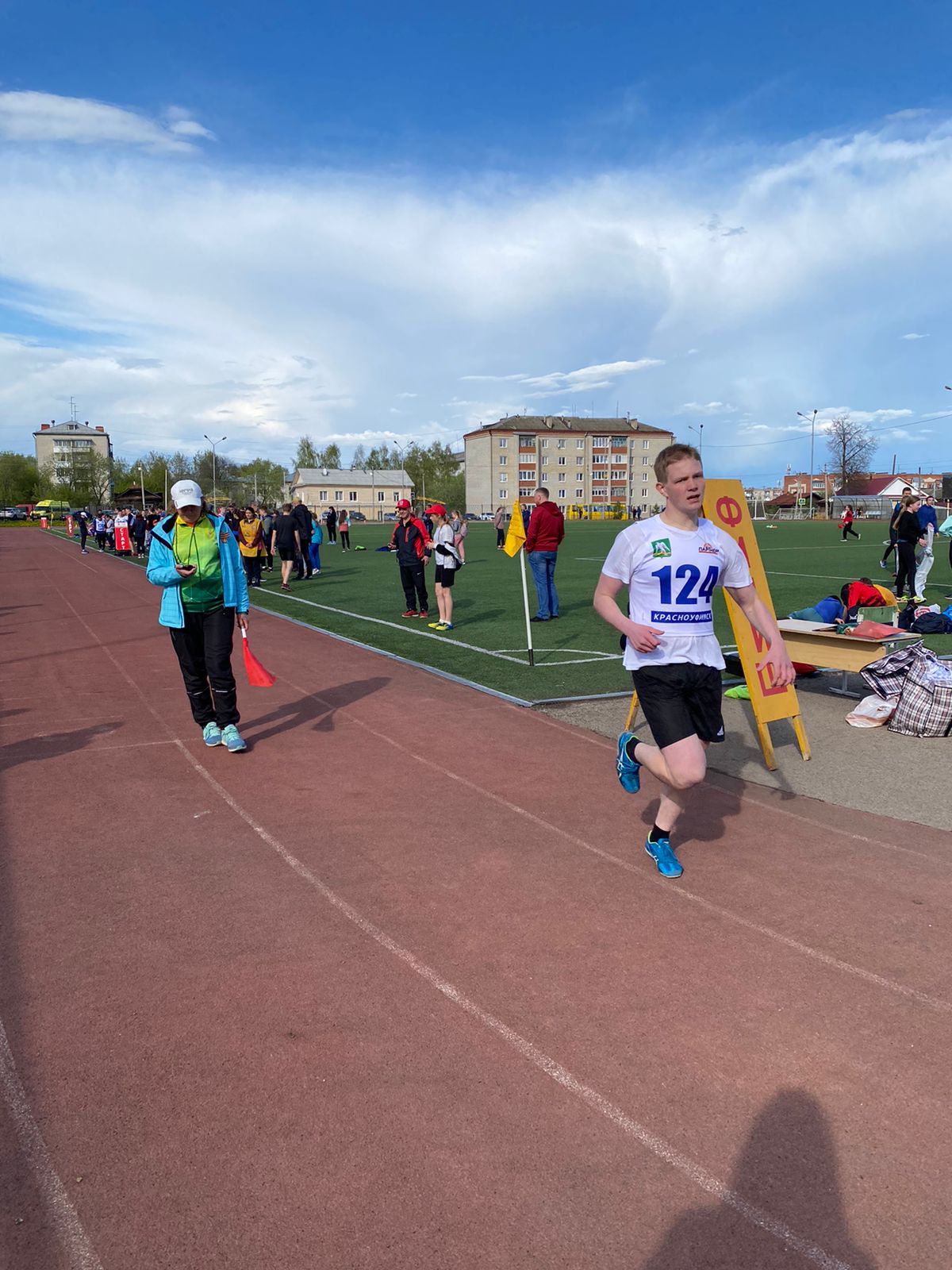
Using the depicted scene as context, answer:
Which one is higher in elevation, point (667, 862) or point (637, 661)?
point (637, 661)

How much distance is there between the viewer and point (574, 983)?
370 centimetres

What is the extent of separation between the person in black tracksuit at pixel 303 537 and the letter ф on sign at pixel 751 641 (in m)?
14.2

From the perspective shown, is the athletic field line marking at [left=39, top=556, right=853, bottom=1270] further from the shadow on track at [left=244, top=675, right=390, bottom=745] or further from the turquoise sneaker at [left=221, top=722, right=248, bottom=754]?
the shadow on track at [left=244, top=675, right=390, bottom=745]

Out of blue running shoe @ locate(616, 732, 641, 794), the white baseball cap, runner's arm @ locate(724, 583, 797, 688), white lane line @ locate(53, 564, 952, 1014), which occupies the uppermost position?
the white baseball cap

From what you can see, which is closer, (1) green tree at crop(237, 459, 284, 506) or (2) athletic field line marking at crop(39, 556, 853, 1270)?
(2) athletic field line marking at crop(39, 556, 853, 1270)

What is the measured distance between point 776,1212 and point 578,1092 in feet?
2.33

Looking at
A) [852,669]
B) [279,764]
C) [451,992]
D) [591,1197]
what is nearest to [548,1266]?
[591,1197]

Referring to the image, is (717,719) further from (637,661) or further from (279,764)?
(279,764)

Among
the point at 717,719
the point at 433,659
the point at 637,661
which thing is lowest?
the point at 433,659

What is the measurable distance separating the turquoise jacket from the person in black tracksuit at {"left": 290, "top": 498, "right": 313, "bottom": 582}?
43.7ft

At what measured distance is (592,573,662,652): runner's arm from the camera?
433 cm

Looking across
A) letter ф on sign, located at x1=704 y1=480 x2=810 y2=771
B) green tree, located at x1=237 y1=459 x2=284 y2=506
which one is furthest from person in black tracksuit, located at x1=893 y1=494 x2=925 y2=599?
green tree, located at x1=237 y1=459 x2=284 y2=506

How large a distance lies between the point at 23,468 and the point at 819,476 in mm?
127868

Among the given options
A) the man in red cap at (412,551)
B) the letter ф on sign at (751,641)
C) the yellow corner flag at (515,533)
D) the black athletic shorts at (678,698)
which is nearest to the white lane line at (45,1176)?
the black athletic shorts at (678,698)
